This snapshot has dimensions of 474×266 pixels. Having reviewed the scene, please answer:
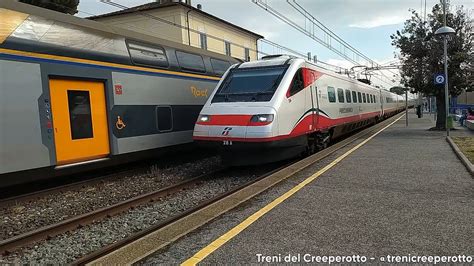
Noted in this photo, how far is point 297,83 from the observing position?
9.70 metres

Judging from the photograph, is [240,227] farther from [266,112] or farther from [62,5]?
[62,5]

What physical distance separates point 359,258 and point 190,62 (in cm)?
878

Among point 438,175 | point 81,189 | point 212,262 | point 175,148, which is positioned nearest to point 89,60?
point 81,189

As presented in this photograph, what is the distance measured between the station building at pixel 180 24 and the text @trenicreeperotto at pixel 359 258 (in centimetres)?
2286

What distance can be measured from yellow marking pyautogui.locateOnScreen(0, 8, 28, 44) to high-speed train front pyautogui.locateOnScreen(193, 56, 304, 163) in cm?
413

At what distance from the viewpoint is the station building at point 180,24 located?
89.6 ft

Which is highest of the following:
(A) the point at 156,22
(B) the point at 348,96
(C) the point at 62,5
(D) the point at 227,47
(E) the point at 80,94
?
(A) the point at 156,22

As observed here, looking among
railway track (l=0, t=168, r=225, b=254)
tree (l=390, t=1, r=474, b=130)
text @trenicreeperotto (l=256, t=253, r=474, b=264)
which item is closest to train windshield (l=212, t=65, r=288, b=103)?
railway track (l=0, t=168, r=225, b=254)

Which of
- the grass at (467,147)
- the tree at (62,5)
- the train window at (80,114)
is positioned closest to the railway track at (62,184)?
the train window at (80,114)

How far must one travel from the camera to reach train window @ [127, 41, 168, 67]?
9.34 metres

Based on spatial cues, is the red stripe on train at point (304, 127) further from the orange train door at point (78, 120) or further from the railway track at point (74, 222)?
the orange train door at point (78, 120)

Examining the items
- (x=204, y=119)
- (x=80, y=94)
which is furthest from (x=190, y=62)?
(x=80, y=94)

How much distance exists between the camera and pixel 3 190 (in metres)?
7.37

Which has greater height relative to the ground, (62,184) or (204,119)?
(204,119)
